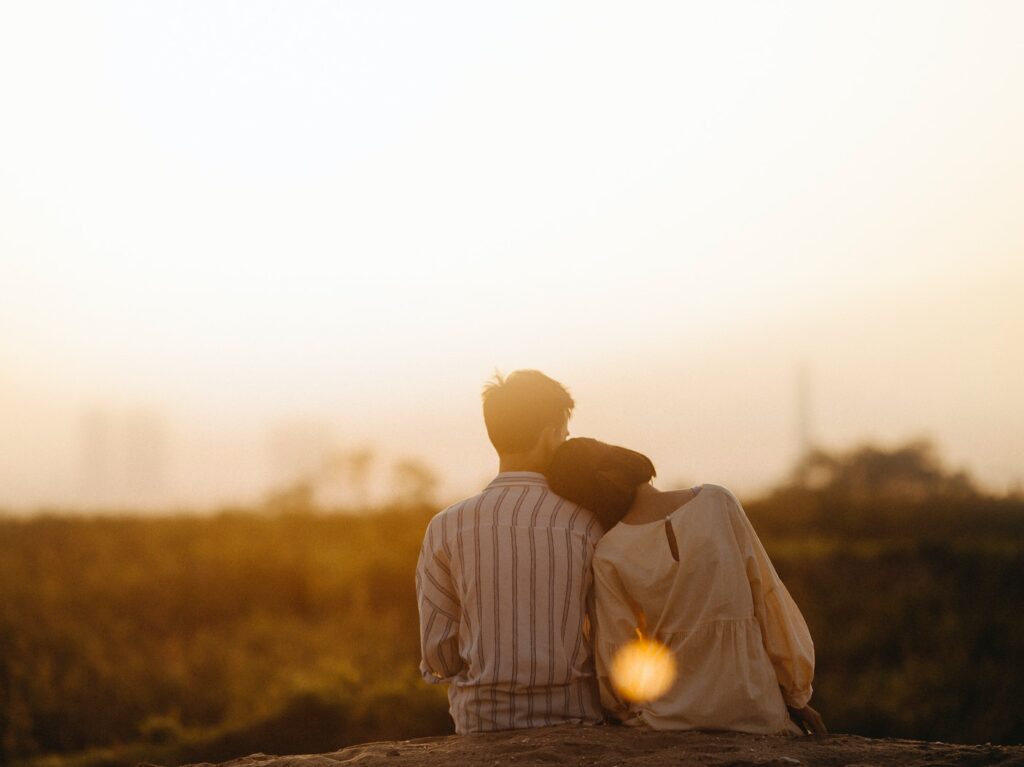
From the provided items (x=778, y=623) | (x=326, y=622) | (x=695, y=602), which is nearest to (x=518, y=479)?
(x=695, y=602)

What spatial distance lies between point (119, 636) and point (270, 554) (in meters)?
3.81

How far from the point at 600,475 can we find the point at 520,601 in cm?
63

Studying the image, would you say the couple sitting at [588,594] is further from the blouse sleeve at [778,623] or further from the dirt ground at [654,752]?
the dirt ground at [654,752]

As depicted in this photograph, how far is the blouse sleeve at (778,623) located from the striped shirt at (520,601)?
675mm

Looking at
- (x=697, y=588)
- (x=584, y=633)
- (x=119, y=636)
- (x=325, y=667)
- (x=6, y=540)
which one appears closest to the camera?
(x=697, y=588)

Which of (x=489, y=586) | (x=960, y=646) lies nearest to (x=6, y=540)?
(x=960, y=646)

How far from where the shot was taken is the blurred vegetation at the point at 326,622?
1329 centimetres

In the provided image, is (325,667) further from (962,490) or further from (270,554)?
(962,490)

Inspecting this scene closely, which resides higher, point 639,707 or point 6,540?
point 639,707

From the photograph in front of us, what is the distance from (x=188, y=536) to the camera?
23547 millimetres

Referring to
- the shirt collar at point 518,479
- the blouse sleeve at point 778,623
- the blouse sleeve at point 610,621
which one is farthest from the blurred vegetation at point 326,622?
the blouse sleeve at point 778,623

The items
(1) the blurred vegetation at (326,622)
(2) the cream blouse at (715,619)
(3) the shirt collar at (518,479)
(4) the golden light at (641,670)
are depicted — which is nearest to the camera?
(2) the cream blouse at (715,619)

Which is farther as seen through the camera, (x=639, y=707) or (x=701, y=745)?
(x=639, y=707)

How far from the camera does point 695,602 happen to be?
15.5 feet
